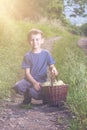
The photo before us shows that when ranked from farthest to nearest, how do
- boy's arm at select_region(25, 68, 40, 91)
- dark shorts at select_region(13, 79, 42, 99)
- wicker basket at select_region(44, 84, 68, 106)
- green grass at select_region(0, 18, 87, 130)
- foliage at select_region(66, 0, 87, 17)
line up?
foliage at select_region(66, 0, 87, 17) → dark shorts at select_region(13, 79, 42, 99) → boy's arm at select_region(25, 68, 40, 91) → wicker basket at select_region(44, 84, 68, 106) → green grass at select_region(0, 18, 87, 130)

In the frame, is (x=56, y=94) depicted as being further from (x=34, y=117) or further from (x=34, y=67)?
(x=34, y=117)

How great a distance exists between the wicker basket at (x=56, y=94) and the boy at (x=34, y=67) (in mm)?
242

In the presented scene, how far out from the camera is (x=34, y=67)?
25.0 feet

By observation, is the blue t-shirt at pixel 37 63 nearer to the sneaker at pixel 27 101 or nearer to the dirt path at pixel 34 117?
the sneaker at pixel 27 101

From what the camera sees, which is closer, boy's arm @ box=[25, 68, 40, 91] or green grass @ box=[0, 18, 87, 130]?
green grass @ box=[0, 18, 87, 130]

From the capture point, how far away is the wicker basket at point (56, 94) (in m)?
7.23

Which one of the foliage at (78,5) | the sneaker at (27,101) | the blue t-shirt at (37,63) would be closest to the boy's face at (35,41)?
the blue t-shirt at (37,63)

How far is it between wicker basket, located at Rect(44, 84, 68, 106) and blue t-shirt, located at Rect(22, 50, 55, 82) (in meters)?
0.38

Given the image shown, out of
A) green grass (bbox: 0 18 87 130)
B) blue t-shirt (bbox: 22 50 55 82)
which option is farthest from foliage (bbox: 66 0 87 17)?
blue t-shirt (bbox: 22 50 55 82)

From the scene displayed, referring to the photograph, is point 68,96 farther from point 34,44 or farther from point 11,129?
point 11,129

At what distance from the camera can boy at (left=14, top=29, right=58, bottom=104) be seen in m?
7.53

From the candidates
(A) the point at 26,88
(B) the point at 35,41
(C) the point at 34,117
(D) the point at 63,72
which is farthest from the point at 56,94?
(D) the point at 63,72

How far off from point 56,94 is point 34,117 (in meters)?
0.75

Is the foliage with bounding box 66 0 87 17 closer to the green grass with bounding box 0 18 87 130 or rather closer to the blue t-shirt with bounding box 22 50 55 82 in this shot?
the green grass with bounding box 0 18 87 130
